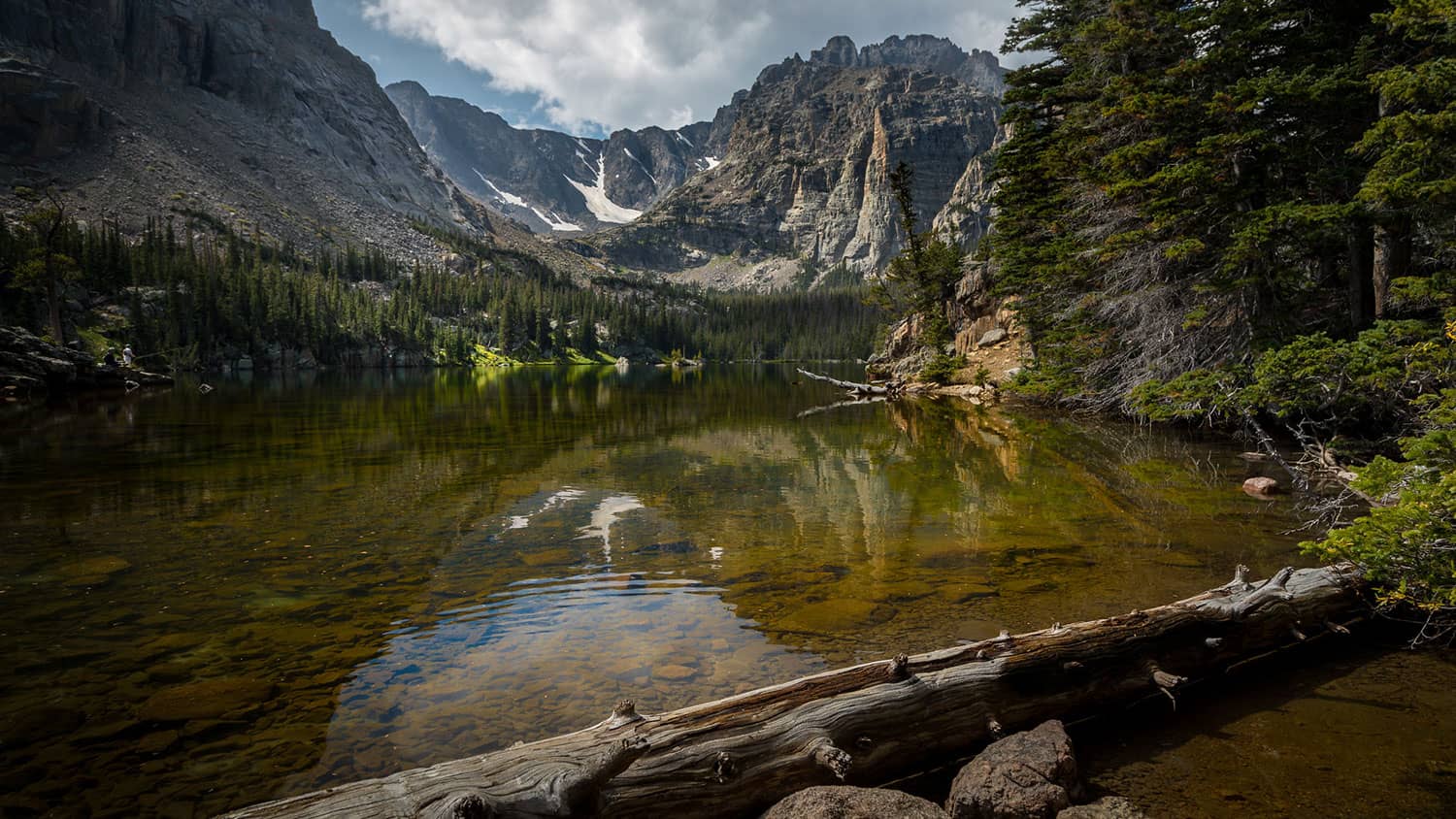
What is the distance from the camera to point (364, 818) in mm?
3377

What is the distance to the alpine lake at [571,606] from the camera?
4930 millimetres

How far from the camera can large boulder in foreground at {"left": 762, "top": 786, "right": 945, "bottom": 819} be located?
389 centimetres

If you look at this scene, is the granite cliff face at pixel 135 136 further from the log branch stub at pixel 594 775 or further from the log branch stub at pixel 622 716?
the log branch stub at pixel 594 775

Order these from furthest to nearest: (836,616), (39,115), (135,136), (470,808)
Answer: (135,136) < (39,115) < (836,616) < (470,808)

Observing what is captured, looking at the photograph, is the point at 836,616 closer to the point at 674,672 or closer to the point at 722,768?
the point at 674,672

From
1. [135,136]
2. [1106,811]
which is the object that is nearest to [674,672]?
[1106,811]

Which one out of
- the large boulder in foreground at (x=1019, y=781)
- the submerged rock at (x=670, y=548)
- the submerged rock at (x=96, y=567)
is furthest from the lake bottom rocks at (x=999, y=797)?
the submerged rock at (x=96, y=567)

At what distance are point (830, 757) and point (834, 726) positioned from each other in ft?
1.00

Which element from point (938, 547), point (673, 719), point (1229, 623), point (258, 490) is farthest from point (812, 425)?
point (673, 719)

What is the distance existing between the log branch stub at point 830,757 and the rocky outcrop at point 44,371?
57147mm

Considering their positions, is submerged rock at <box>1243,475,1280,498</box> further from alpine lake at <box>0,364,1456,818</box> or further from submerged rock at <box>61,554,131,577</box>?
submerged rock at <box>61,554,131,577</box>

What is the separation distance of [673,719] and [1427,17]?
16.9 m

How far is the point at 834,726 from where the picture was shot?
4480mm

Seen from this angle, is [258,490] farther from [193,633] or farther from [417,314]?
[417,314]
